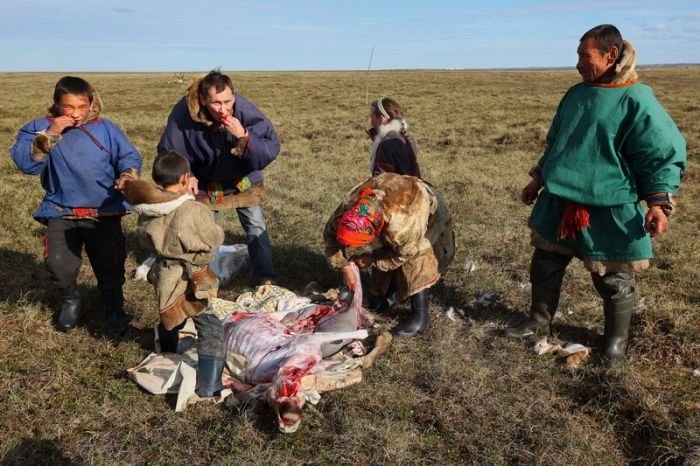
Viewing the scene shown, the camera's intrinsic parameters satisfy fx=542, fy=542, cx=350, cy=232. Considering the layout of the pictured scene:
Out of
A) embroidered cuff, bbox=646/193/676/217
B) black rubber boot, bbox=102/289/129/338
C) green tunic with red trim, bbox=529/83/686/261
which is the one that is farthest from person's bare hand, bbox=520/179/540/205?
black rubber boot, bbox=102/289/129/338

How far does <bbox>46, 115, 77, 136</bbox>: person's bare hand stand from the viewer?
11.1 ft

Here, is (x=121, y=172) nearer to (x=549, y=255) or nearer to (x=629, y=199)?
(x=549, y=255)

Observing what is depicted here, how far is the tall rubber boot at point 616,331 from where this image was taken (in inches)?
134

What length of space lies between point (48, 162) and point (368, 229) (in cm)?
215

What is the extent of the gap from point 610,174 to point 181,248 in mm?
2449

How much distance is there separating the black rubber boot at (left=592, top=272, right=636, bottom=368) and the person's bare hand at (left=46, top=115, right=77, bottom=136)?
3453 millimetres

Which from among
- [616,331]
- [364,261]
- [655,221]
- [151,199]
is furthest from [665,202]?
[151,199]

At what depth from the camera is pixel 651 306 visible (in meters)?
4.21

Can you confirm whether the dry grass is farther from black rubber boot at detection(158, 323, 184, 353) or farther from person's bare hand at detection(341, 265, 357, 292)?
person's bare hand at detection(341, 265, 357, 292)

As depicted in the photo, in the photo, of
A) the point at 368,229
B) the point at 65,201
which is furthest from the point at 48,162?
the point at 368,229

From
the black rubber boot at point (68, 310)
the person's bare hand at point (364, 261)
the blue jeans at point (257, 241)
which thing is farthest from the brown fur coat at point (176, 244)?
the blue jeans at point (257, 241)

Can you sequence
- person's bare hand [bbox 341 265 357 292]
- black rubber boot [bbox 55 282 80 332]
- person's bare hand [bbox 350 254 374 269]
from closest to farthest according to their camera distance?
person's bare hand [bbox 341 265 357 292] → person's bare hand [bbox 350 254 374 269] → black rubber boot [bbox 55 282 80 332]

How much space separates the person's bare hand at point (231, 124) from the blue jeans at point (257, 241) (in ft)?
3.12

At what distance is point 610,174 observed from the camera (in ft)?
10.3
